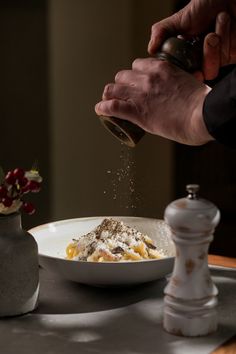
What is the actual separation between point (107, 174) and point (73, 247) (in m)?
1.99

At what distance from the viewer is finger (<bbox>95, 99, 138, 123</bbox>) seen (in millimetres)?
1303

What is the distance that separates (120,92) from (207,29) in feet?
0.89

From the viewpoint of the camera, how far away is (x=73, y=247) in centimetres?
143

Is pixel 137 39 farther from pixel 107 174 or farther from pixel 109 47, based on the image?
pixel 107 174

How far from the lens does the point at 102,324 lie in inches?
45.4

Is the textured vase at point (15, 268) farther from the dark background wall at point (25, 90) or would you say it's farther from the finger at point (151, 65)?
the dark background wall at point (25, 90)

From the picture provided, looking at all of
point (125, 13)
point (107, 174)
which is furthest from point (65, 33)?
point (107, 174)

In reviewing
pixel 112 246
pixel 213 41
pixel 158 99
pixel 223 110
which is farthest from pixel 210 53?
pixel 112 246

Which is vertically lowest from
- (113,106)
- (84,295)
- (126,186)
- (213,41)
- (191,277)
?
(126,186)

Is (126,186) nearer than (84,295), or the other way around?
(84,295)

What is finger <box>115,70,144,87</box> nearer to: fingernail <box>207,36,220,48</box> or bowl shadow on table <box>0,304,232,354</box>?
fingernail <box>207,36,220,48</box>

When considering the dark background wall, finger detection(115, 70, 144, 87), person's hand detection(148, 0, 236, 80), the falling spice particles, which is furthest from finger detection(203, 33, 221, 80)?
the dark background wall

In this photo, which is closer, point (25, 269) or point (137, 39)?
point (25, 269)

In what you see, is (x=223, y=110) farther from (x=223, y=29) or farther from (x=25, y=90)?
(x=25, y=90)
